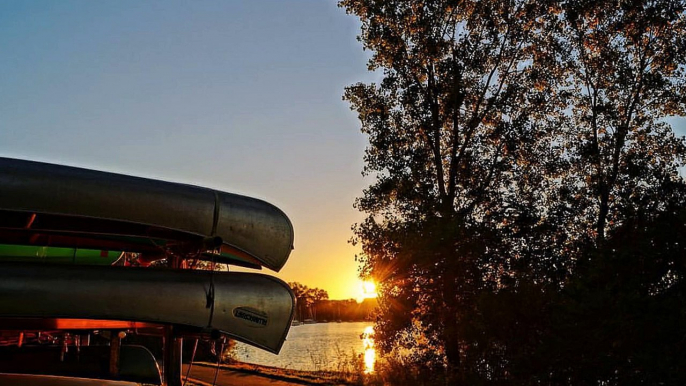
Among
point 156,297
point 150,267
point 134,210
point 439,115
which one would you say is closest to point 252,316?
point 156,297

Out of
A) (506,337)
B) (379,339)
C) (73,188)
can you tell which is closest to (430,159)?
(379,339)

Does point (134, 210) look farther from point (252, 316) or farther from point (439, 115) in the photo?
point (439, 115)

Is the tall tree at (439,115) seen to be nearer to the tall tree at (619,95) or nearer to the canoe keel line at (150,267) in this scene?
the tall tree at (619,95)

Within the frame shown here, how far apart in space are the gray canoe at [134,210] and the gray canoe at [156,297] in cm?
30

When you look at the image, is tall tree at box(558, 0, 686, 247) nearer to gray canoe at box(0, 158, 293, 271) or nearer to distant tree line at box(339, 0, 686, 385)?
distant tree line at box(339, 0, 686, 385)

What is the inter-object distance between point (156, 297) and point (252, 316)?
2.72 feet

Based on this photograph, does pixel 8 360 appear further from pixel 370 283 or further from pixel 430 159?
pixel 430 159

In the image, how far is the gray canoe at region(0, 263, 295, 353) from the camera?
499cm

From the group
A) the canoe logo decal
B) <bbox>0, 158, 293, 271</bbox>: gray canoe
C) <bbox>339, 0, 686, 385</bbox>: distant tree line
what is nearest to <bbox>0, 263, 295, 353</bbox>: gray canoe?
the canoe logo decal

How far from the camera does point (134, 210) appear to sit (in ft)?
17.1

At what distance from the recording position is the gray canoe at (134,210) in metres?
4.91

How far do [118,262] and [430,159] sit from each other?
9.61m

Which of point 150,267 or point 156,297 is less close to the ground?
point 150,267

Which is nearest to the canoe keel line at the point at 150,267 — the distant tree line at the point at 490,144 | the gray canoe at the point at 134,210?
the gray canoe at the point at 134,210
